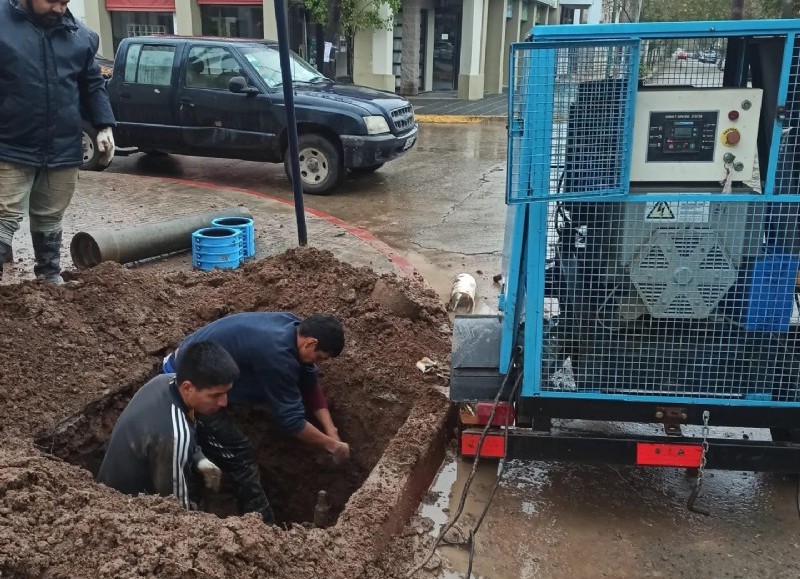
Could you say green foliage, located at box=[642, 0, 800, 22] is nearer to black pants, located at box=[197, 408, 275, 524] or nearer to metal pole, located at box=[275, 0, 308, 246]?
metal pole, located at box=[275, 0, 308, 246]

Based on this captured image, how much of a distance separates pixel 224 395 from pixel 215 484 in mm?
478

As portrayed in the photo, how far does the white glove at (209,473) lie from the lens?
3520 millimetres

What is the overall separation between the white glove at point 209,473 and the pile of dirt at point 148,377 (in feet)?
1.42

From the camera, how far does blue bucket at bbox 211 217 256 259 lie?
7.12 m

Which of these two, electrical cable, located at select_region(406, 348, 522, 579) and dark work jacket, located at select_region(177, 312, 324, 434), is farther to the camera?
dark work jacket, located at select_region(177, 312, 324, 434)

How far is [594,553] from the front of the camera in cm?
345

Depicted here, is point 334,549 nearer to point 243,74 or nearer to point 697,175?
point 697,175

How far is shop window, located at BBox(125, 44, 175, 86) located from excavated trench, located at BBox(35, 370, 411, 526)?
7199 millimetres

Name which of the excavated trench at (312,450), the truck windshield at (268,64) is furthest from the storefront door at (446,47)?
the excavated trench at (312,450)

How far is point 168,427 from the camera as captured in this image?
3289mm

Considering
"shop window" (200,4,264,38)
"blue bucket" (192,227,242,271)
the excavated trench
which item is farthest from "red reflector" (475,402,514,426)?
"shop window" (200,4,264,38)

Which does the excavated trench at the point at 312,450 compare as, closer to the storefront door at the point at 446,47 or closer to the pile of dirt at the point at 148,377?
the pile of dirt at the point at 148,377

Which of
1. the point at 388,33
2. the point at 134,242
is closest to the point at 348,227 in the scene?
the point at 134,242

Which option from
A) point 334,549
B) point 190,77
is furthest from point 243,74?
point 334,549
